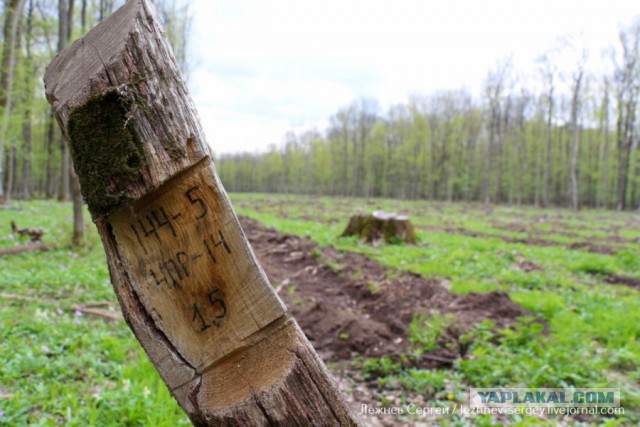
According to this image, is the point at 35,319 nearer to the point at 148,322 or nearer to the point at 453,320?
the point at 148,322

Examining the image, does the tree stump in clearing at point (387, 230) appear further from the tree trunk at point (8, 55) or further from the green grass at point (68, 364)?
the tree trunk at point (8, 55)

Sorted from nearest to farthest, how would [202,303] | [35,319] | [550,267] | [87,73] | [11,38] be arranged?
[87,73] → [202,303] → [35,319] → [550,267] → [11,38]

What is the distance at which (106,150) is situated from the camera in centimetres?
109

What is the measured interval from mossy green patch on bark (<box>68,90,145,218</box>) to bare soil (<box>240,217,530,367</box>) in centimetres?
410

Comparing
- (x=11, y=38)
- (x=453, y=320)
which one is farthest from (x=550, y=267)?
(x=11, y=38)

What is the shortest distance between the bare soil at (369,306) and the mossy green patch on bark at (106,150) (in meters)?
4.10

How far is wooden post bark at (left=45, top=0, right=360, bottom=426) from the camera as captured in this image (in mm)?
1113

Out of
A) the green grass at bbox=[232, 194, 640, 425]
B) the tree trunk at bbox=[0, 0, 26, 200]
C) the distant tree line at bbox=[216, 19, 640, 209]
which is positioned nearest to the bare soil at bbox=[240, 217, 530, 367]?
the green grass at bbox=[232, 194, 640, 425]

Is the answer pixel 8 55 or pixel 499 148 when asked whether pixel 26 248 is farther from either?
pixel 499 148

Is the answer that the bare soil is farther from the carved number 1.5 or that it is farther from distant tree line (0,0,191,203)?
distant tree line (0,0,191,203)

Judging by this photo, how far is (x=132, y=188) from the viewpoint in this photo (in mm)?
1119

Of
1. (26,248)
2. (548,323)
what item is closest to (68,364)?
(548,323)

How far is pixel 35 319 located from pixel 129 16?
188 inches

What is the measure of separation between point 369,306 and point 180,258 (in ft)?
18.0
